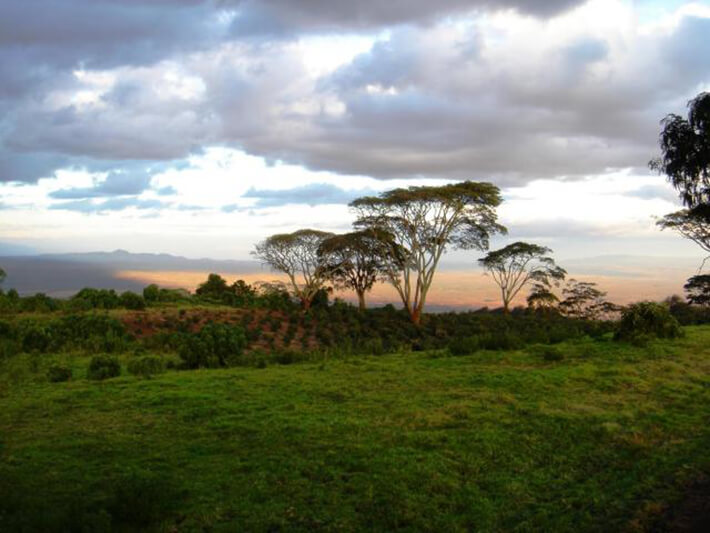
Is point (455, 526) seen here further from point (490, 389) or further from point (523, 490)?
point (490, 389)

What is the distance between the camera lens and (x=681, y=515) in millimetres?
5363

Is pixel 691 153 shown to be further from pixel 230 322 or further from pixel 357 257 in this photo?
pixel 357 257

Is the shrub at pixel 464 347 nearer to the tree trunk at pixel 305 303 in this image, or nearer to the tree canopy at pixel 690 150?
the tree canopy at pixel 690 150

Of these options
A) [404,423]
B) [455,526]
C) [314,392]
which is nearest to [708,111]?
[404,423]

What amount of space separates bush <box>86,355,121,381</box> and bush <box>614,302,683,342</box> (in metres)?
13.0

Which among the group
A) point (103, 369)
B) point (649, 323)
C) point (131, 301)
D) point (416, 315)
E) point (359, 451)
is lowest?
point (359, 451)

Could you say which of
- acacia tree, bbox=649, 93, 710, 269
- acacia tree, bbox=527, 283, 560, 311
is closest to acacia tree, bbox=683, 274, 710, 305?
acacia tree, bbox=527, 283, 560, 311

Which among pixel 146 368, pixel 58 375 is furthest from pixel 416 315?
pixel 58 375

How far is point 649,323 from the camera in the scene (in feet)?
56.1

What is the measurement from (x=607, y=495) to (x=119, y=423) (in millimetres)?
6465

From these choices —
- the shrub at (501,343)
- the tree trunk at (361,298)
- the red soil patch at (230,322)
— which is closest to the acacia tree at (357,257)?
the tree trunk at (361,298)

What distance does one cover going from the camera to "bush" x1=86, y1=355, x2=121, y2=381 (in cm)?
1326

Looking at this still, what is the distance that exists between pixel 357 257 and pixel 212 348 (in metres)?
29.2

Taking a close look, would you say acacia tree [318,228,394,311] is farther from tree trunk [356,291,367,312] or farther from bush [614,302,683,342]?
bush [614,302,683,342]
